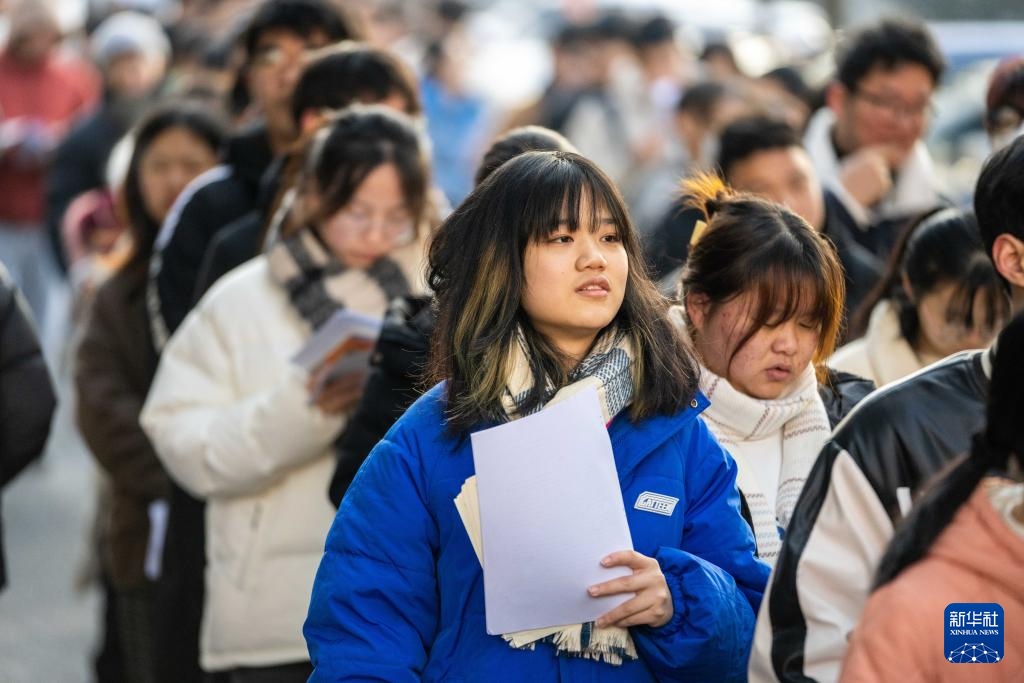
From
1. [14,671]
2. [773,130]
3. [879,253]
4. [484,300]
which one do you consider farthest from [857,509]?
[14,671]

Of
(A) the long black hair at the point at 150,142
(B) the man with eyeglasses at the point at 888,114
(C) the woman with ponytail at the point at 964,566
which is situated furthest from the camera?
(B) the man with eyeglasses at the point at 888,114

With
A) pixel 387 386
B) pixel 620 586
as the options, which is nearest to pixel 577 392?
pixel 620 586

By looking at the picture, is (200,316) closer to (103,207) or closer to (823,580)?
(823,580)

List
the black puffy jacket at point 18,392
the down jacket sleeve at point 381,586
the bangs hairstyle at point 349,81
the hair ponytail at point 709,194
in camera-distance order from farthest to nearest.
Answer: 1. the bangs hairstyle at point 349,81
2. the black puffy jacket at point 18,392
3. the hair ponytail at point 709,194
4. the down jacket sleeve at point 381,586

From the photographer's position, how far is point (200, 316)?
484 centimetres

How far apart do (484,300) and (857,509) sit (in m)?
0.82

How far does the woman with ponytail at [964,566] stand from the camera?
8.16 feet

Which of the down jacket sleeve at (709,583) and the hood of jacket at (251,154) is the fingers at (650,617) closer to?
the down jacket sleeve at (709,583)

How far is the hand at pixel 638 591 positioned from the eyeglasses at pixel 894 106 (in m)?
4.10

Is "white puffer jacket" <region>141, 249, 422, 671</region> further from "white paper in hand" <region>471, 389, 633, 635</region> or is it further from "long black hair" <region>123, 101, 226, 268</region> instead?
"white paper in hand" <region>471, 389, 633, 635</region>

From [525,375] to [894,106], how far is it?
3.94m

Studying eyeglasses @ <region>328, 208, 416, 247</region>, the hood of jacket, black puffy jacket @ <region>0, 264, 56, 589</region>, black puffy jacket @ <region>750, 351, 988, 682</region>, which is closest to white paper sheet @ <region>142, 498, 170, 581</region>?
black puffy jacket @ <region>0, 264, 56, 589</region>

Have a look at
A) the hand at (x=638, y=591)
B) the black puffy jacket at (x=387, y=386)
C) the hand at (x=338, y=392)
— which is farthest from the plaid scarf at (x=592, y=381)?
the hand at (x=338, y=392)

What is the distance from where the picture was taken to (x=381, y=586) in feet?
10.1
